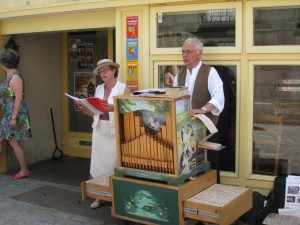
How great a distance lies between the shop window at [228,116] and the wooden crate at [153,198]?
0.60 metres

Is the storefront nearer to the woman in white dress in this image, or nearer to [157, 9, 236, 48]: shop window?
[157, 9, 236, 48]: shop window

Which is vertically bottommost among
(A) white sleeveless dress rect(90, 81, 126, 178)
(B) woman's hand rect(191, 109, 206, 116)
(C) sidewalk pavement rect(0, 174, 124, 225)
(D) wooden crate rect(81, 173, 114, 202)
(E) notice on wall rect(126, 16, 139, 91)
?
(C) sidewalk pavement rect(0, 174, 124, 225)

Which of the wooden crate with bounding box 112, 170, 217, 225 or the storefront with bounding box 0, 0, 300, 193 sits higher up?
the storefront with bounding box 0, 0, 300, 193

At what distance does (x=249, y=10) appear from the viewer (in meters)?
4.30

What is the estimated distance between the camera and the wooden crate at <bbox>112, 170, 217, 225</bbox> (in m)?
3.63

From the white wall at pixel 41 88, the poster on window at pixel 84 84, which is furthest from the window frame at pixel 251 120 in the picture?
the white wall at pixel 41 88

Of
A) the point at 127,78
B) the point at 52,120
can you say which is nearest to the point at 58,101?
the point at 52,120

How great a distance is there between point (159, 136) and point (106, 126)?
43.5 inches

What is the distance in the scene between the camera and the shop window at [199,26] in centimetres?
443

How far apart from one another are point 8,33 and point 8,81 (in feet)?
2.81

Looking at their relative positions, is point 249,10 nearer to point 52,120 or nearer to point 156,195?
point 156,195

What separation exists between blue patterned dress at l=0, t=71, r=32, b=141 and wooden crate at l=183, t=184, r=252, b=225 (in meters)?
3.06

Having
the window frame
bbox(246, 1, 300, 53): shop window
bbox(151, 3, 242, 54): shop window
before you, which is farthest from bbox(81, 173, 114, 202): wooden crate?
bbox(246, 1, 300, 53): shop window

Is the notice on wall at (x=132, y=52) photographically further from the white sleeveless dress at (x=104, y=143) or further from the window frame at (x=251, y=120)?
the window frame at (x=251, y=120)
